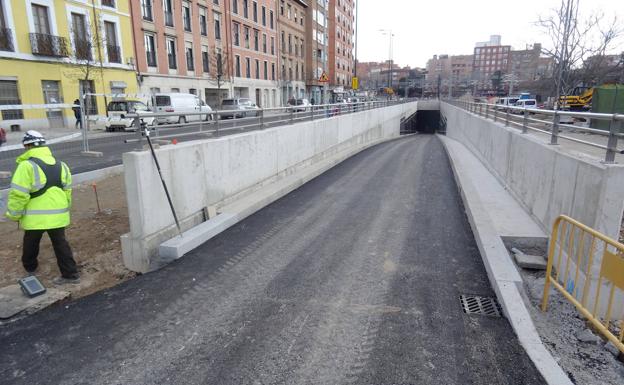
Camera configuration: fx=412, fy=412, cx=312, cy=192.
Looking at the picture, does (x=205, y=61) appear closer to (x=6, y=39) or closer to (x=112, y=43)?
(x=112, y=43)

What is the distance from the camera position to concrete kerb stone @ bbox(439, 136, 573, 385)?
3186mm

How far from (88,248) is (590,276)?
676 centimetres

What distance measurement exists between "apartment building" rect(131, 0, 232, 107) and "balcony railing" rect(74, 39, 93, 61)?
17.8 ft

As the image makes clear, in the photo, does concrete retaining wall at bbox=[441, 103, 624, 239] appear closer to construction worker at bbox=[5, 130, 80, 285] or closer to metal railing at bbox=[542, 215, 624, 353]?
metal railing at bbox=[542, 215, 624, 353]

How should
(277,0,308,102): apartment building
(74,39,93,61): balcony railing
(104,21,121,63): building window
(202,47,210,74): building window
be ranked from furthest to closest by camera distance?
1. (277,0,308,102): apartment building
2. (202,47,210,74): building window
3. (104,21,121,63): building window
4. (74,39,93,61): balcony railing

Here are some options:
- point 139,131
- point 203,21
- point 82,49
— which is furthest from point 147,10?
point 139,131

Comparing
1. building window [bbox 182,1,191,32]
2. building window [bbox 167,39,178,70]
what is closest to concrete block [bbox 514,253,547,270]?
building window [bbox 167,39,178,70]

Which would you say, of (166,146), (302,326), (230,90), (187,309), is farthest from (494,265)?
(230,90)

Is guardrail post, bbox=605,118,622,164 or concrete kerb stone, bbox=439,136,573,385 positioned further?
guardrail post, bbox=605,118,622,164

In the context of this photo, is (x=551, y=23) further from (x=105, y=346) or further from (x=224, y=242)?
(x=105, y=346)

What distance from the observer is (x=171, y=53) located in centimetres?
3525

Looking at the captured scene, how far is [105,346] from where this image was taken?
141 inches

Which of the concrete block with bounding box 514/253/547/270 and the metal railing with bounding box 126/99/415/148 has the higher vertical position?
the metal railing with bounding box 126/99/415/148

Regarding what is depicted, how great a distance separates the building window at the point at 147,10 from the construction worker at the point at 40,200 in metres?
31.6
